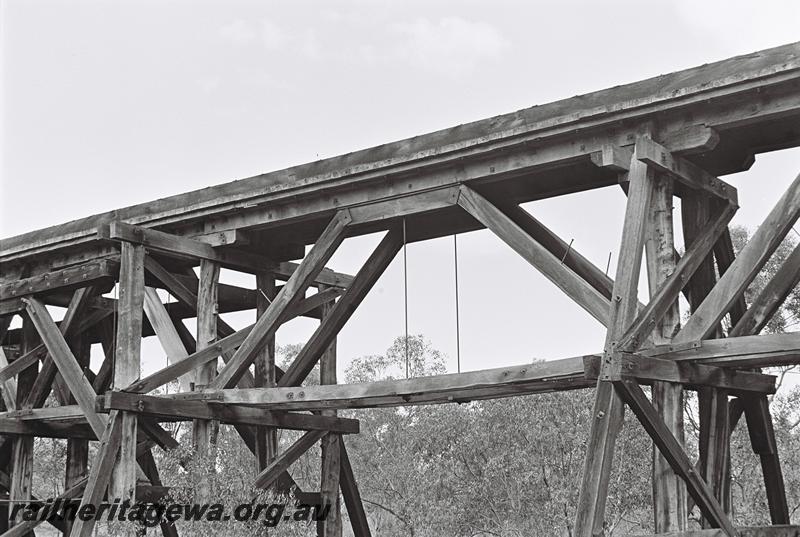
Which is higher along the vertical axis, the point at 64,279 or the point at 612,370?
the point at 64,279

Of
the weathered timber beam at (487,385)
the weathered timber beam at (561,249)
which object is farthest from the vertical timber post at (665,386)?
the weathered timber beam at (561,249)

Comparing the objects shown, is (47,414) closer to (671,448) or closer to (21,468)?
(21,468)

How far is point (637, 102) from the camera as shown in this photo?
8391 millimetres

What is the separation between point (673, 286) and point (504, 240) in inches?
58.9

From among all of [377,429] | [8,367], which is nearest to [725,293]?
[8,367]

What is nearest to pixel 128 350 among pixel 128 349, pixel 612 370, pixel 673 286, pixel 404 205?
pixel 128 349

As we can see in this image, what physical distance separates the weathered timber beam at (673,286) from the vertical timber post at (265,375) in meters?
5.34

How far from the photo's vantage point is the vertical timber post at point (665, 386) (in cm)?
827

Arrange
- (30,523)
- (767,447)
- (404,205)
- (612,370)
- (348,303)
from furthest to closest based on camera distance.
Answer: (30,523), (348,303), (404,205), (767,447), (612,370)

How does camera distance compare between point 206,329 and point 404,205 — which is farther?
point 206,329

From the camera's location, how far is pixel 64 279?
1265 centimetres

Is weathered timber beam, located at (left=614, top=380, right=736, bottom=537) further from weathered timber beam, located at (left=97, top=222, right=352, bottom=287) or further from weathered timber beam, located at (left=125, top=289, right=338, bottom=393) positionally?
weathered timber beam, located at (left=97, top=222, right=352, bottom=287)

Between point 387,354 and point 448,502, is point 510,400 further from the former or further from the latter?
point 387,354

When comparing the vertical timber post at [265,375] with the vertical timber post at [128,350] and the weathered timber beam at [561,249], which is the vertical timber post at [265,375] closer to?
the vertical timber post at [128,350]
